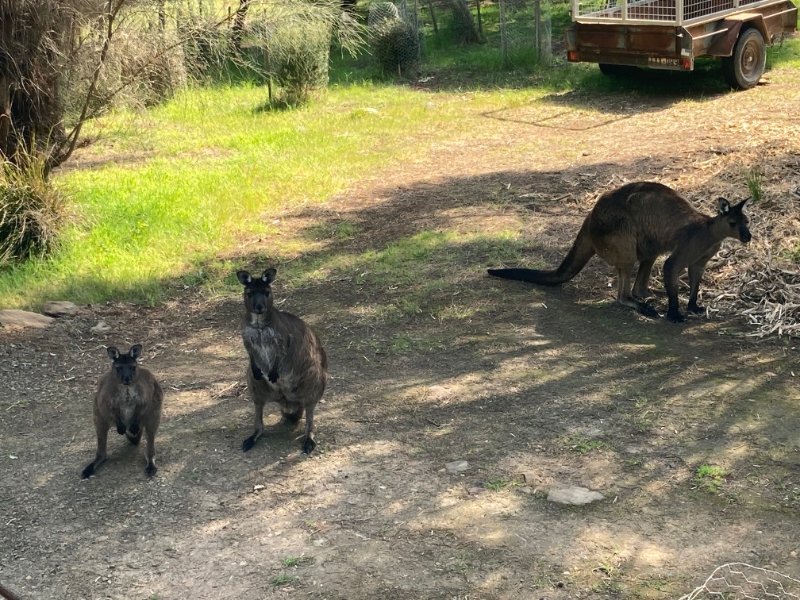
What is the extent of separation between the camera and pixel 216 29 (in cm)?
1130

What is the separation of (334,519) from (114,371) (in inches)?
63.5

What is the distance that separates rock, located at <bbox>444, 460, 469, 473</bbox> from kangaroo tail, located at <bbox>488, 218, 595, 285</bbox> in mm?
2972

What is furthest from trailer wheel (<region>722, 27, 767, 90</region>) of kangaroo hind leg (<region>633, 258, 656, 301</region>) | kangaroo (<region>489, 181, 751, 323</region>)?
kangaroo hind leg (<region>633, 258, 656, 301</region>)

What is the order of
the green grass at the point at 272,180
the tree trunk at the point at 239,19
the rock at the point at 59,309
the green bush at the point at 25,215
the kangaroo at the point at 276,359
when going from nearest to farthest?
the kangaroo at the point at 276,359 < the rock at the point at 59,309 < the green grass at the point at 272,180 < the green bush at the point at 25,215 < the tree trunk at the point at 239,19

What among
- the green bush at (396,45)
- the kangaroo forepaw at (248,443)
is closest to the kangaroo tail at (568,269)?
the kangaroo forepaw at (248,443)

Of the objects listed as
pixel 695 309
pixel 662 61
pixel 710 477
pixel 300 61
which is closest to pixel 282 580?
pixel 710 477

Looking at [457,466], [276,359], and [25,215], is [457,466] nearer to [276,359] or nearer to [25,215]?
[276,359]

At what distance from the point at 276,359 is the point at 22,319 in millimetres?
3369

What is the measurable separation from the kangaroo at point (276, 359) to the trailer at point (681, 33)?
994 centimetres

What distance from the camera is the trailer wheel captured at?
14281 millimetres

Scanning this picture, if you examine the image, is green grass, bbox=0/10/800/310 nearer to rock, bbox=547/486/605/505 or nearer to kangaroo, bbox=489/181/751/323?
kangaroo, bbox=489/181/751/323

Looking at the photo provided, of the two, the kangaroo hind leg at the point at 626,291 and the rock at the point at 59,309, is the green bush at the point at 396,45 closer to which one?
the rock at the point at 59,309

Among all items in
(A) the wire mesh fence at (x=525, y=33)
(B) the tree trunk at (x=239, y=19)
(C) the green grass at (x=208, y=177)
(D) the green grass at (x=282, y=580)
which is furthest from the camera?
(A) the wire mesh fence at (x=525, y=33)

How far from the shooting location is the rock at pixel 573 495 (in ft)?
16.2
